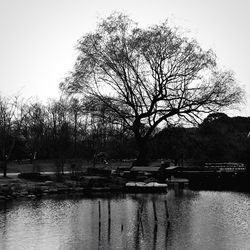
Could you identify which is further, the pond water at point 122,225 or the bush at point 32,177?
the bush at point 32,177

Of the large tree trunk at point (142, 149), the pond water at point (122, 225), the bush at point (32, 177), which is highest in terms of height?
the large tree trunk at point (142, 149)

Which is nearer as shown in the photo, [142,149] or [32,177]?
[32,177]

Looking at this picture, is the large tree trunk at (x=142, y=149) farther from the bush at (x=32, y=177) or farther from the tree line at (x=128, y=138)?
the bush at (x=32, y=177)

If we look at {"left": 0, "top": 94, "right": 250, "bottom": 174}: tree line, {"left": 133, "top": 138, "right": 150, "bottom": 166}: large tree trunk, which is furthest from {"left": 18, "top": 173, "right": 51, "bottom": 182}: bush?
{"left": 133, "top": 138, "right": 150, "bottom": 166}: large tree trunk

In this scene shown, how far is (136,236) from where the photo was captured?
33188mm

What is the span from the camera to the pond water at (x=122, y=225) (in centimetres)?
3092

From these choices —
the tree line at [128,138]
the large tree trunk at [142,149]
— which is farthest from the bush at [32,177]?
the large tree trunk at [142,149]

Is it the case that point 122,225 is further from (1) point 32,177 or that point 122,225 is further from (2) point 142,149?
(2) point 142,149

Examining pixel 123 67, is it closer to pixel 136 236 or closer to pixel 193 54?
pixel 193 54

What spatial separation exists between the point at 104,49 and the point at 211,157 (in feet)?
112

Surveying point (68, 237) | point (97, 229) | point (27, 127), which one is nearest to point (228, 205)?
point (97, 229)

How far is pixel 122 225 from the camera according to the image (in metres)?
36.2

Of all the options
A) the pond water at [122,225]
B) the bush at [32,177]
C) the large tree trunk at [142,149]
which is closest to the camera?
the pond water at [122,225]

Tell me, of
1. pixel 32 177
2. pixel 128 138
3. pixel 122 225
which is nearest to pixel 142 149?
pixel 128 138
